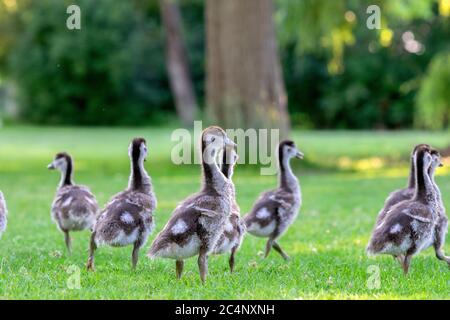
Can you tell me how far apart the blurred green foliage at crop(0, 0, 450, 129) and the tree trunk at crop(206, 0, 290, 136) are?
3155 centimetres

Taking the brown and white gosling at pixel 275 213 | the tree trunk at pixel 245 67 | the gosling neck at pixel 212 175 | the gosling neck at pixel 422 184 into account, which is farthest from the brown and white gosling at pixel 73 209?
the tree trunk at pixel 245 67

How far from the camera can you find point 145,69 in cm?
6762

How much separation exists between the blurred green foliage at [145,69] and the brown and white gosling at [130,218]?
4759 centimetres

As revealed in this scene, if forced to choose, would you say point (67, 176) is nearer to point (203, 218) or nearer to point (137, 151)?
point (137, 151)

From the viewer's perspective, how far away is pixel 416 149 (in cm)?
1028

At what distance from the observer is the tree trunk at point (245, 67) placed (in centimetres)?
2597

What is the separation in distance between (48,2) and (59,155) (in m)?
51.8

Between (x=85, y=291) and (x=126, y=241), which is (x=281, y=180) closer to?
(x=126, y=241)

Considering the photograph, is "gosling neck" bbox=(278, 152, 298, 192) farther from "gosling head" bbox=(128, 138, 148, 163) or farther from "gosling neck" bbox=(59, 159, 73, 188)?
"gosling neck" bbox=(59, 159, 73, 188)

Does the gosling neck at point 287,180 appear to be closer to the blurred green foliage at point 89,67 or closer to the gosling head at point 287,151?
the gosling head at point 287,151

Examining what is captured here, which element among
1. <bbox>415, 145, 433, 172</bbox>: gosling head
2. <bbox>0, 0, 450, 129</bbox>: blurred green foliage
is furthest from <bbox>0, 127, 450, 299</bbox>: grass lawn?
<bbox>0, 0, 450, 129</bbox>: blurred green foliage

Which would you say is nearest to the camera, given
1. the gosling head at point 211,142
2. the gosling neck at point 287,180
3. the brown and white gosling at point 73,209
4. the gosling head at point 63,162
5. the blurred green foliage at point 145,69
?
the gosling head at point 211,142

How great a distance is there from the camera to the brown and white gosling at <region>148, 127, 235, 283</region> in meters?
8.81

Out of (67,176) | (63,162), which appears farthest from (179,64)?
(67,176)
